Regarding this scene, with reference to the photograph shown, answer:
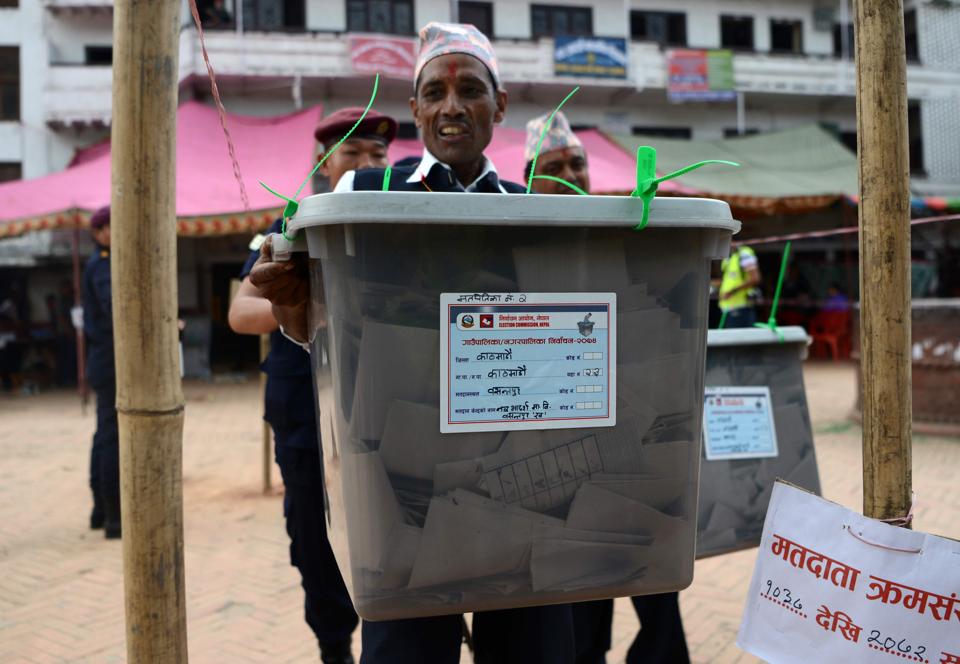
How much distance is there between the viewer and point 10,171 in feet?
54.2

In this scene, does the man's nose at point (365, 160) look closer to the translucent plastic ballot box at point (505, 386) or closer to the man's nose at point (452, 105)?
the man's nose at point (452, 105)

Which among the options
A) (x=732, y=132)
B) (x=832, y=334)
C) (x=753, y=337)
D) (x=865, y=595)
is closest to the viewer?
(x=865, y=595)

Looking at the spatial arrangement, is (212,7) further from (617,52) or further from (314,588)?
(314,588)

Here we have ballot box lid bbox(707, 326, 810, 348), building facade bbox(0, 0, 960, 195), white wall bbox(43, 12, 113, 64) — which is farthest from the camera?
white wall bbox(43, 12, 113, 64)

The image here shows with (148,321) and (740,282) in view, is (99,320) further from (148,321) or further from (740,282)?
(740,282)

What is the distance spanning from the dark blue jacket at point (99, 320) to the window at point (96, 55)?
47.7 feet

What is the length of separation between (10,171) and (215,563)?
51.7 ft

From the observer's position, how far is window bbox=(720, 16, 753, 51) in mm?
19891

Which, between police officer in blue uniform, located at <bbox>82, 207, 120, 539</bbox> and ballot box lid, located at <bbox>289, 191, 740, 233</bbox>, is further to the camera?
police officer in blue uniform, located at <bbox>82, 207, 120, 539</bbox>

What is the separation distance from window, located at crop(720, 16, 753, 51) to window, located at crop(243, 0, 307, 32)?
34.6 feet

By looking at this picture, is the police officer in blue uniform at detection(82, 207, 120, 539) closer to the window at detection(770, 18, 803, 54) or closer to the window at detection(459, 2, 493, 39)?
the window at detection(459, 2, 493, 39)

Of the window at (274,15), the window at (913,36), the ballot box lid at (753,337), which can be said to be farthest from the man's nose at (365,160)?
the window at (913,36)

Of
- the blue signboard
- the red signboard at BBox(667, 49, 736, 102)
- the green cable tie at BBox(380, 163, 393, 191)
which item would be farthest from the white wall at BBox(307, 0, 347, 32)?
the green cable tie at BBox(380, 163, 393, 191)

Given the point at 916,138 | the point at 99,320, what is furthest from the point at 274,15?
the point at 916,138
